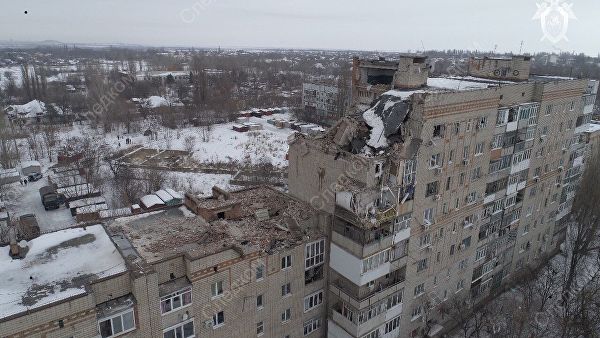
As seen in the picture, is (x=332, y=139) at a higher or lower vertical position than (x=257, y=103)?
higher

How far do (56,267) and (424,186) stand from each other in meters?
16.5

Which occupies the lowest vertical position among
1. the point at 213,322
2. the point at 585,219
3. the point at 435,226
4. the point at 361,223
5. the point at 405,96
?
the point at 585,219

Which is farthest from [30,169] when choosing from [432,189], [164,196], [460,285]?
[460,285]

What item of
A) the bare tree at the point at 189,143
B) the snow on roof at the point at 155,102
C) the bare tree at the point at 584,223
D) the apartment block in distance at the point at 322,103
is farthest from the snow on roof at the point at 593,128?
the snow on roof at the point at 155,102

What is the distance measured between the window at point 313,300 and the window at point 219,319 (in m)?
4.60

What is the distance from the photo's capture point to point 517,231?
2923cm

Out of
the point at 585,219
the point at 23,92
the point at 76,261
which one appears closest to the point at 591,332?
the point at 585,219

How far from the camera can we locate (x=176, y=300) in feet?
50.2

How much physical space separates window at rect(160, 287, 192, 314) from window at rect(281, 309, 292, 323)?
525 cm

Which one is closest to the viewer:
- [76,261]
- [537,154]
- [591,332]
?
[76,261]

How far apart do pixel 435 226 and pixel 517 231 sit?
37.2ft

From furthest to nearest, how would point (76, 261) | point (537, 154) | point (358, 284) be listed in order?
point (537, 154) < point (358, 284) < point (76, 261)

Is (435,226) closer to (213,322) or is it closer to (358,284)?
(358,284)

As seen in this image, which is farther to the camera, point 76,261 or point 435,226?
point 435,226
